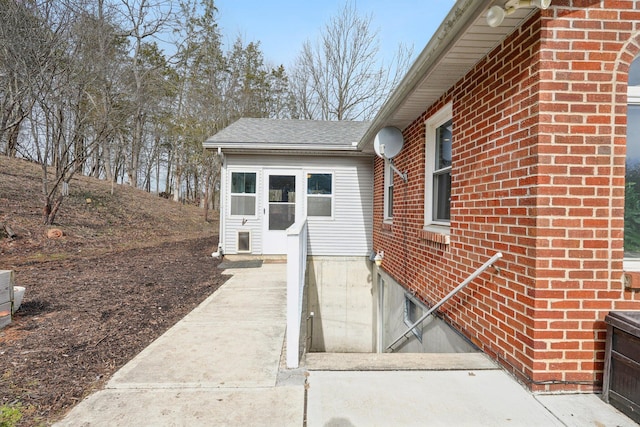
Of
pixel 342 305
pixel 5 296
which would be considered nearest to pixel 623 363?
pixel 5 296

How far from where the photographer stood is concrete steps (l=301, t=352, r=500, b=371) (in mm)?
2611

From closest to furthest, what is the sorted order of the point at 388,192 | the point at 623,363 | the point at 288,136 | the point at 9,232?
the point at 623,363, the point at 388,192, the point at 9,232, the point at 288,136

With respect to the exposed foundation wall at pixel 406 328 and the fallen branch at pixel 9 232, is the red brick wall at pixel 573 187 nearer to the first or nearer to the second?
the exposed foundation wall at pixel 406 328

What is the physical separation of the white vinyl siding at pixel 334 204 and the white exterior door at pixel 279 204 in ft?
0.46

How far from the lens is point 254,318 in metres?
4.25

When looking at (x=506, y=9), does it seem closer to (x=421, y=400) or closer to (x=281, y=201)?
(x=421, y=400)

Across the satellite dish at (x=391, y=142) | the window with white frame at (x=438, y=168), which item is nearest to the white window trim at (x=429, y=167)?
the window with white frame at (x=438, y=168)

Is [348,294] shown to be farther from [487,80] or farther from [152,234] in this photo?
[152,234]

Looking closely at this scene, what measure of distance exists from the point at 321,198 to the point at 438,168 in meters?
4.78

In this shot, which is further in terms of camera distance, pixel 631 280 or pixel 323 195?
pixel 323 195

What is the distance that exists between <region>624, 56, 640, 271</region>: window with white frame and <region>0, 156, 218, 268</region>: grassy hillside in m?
9.36

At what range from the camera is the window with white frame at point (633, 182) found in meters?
2.27

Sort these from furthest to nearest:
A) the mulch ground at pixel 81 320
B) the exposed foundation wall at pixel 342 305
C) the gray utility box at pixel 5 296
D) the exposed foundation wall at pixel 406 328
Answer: the exposed foundation wall at pixel 342 305 < the gray utility box at pixel 5 296 < the exposed foundation wall at pixel 406 328 < the mulch ground at pixel 81 320

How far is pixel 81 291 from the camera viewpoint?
5266 millimetres
